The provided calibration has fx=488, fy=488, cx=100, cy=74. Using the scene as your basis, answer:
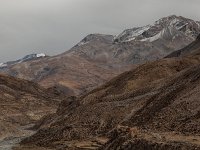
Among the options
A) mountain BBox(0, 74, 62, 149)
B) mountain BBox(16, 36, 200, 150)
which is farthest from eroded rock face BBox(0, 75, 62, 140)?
mountain BBox(16, 36, 200, 150)

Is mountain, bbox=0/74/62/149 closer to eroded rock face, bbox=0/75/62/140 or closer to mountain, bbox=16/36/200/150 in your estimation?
eroded rock face, bbox=0/75/62/140

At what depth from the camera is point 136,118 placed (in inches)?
2287

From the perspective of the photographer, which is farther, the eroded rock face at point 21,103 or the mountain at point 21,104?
the eroded rock face at point 21,103

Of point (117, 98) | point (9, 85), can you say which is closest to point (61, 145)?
point (117, 98)

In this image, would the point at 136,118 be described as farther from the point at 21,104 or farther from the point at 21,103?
the point at 21,103

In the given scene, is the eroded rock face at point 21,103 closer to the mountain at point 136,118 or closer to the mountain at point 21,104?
the mountain at point 21,104

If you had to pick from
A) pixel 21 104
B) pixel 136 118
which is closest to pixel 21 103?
pixel 21 104

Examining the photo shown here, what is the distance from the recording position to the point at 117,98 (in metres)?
74.0

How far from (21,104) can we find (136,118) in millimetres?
86512

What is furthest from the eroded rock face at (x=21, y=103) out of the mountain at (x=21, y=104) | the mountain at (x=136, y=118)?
the mountain at (x=136, y=118)

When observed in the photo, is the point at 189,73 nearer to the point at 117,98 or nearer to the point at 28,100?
the point at 117,98

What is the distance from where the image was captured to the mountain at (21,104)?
11531cm

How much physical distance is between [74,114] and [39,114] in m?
57.5

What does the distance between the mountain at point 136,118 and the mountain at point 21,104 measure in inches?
800
